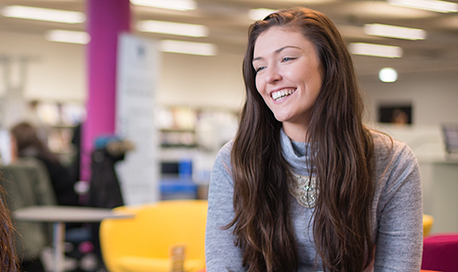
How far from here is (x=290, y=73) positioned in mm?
1383

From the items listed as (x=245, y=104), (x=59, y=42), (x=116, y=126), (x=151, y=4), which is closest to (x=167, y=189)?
(x=116, y=126)

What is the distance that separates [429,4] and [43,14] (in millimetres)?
6425

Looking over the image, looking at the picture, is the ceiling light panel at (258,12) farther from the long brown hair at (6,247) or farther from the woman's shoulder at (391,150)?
the long brown hair at (6,247)

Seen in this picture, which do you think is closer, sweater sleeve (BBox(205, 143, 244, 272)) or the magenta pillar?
sweater sleeve (BBox(205, 143, 244, 272))

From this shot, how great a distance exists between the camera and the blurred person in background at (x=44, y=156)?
4613mm

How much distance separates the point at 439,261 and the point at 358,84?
617mm

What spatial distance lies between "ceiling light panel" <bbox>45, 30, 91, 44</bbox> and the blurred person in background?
6172mm

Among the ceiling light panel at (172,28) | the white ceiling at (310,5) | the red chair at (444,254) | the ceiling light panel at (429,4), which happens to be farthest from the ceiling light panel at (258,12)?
the red chair at (444,254)

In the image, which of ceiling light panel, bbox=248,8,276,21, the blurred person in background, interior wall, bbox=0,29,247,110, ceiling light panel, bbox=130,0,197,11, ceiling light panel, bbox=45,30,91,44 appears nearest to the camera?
the blurred person in background

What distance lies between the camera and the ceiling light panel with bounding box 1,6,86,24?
8.77 m

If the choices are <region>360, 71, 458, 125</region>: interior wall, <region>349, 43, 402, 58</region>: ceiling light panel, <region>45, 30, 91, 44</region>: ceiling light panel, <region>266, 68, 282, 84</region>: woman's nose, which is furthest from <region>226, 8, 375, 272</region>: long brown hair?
<region>360, 71, 458, 125</region>: interior wall

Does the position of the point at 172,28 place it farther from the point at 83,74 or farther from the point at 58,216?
the point at 58,216

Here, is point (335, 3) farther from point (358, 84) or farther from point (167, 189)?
point (358, 84)

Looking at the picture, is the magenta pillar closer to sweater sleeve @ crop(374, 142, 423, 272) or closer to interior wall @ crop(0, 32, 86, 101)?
interior wall @ crop(0, 32, 86, 101)
